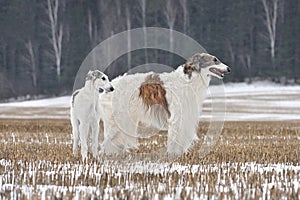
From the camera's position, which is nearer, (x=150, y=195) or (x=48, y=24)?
(x=150, y=195)

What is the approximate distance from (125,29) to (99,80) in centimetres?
4292

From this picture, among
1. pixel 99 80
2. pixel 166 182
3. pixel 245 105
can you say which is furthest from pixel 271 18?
pixel 166 182

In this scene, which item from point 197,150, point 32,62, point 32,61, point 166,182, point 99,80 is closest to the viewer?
point 166,182

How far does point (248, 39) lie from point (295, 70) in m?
8.09

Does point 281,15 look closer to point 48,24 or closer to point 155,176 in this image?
point 48,24

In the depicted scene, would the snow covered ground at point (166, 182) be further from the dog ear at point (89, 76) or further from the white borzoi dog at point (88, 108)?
the dog ear at point (89, 76)

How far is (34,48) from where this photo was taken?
58625mm

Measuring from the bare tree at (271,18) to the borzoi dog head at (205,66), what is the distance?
3931 cm

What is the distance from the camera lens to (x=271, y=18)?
52.7 meters

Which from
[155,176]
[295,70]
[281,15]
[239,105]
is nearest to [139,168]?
[155,176]

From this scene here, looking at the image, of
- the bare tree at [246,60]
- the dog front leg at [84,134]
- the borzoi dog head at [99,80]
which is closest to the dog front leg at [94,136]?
the dog front leg at [84,134]

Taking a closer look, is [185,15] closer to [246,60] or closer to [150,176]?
[246,60]

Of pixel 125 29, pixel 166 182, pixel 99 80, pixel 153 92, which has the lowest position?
pixel 166 182

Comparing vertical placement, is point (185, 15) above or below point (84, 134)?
above
